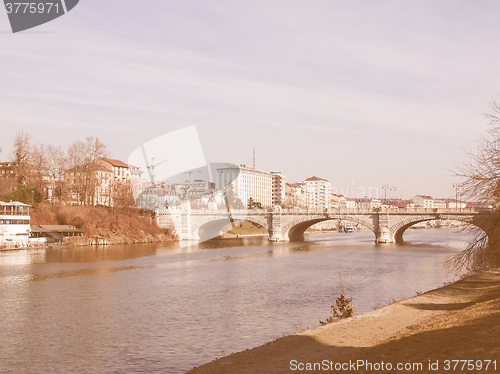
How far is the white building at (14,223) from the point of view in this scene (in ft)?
243

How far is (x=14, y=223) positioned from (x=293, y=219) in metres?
45.6

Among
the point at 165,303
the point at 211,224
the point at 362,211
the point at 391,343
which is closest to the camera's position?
the point at 391,343

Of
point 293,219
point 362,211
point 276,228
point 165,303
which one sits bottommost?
point 165,303

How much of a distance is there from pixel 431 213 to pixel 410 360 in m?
73.1

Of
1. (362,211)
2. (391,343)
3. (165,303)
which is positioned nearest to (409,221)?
(362,211)

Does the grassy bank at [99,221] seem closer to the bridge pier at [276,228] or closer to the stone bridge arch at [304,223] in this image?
the bridge pier at [276,228]

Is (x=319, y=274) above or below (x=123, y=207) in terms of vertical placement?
below

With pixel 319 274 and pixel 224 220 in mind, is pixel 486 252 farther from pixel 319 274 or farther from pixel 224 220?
Answer: pixel 224 220

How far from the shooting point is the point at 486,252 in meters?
28.3

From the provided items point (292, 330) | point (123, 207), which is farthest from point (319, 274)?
point (123, 207)

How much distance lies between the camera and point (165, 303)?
3262cm

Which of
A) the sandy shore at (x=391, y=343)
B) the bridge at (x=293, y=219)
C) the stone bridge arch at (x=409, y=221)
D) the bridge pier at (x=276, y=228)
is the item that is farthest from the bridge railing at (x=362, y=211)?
the sandy shore at (x=391, y=343)

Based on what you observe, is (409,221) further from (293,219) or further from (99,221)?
(99,221)

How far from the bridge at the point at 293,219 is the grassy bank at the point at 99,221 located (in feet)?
27.2
